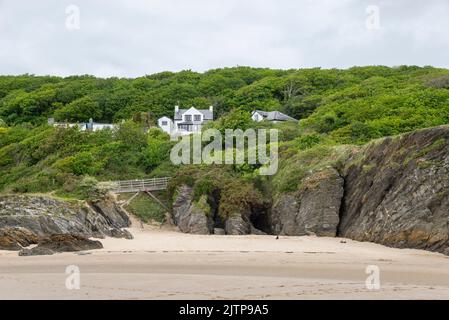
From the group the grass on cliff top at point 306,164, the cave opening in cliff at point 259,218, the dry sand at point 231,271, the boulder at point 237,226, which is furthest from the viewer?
the cave opening in cliff at point 259,218

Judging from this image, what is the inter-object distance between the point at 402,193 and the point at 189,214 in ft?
41.3

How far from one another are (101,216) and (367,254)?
15043 mm

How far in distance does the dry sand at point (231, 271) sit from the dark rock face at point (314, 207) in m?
2.88

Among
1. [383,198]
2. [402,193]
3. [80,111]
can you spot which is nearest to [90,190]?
[383,198]

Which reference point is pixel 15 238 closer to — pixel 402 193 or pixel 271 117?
pixel 402 193

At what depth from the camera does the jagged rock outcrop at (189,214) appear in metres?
30.0

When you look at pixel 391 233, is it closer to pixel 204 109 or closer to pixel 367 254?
pixel 367 254

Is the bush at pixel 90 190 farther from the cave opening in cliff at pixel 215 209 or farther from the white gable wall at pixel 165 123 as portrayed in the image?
the white gable wall at pixel 165 123

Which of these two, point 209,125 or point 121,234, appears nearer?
point 121,234

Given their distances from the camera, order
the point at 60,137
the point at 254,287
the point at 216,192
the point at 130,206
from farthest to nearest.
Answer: the point at 60,137, the point at 130,206, the point at 216,192, the point at 254,287

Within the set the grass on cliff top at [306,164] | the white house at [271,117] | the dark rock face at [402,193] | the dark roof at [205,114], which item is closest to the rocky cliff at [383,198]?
the dark rock face at [402,193]

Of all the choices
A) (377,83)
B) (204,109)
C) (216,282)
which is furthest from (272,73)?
(216,282)

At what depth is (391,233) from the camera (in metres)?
21.7

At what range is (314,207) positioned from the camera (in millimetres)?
26844
